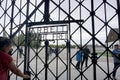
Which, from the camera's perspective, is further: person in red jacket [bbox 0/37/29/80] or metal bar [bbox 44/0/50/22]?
metal bar [bbox 44/0/50/22]

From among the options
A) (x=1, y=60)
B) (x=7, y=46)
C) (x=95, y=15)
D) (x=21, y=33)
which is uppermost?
(x=95, y=15)

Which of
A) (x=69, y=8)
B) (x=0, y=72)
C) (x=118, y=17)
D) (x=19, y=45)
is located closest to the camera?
(x=0, y=72)

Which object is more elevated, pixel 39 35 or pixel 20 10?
pixel 20 10

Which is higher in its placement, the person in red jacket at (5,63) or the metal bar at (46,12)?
the metal bar at (46,12)

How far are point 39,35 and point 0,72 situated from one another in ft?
3.87

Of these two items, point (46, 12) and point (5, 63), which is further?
point (46, 12)

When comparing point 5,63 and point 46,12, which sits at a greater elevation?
point 46,12

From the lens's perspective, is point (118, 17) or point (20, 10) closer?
point (118, 17)

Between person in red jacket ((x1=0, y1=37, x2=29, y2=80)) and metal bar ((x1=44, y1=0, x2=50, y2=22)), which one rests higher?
metal bar ((x1=44, y1=0, x2=50, y2=22))

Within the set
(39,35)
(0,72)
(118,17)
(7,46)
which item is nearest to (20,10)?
(39,35)

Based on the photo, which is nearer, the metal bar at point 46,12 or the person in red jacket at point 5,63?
the person in red jacket at point 5,63

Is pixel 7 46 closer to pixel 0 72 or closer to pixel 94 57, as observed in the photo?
pixel 0 72

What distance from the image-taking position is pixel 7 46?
2.70m

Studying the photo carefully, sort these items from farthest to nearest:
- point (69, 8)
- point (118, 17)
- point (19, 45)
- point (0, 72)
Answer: point (19, 45) < point (69, 8) < point (118, 17) < point (0, 72)
